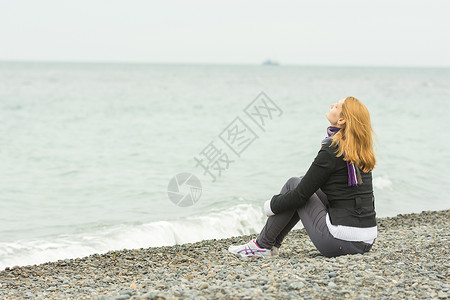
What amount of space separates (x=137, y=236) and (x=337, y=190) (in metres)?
3.97

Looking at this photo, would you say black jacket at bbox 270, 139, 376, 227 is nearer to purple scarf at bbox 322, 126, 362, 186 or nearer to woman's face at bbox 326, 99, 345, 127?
purple scarf at bbox 322, 126, 362, 186

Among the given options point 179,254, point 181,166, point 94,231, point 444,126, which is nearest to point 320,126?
point 444,126

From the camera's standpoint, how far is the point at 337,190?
13.8 ft

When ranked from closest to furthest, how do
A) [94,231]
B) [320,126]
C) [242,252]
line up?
[242,252] → [94,231] → [320,126]

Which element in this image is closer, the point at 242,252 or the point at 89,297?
the point at 89,297

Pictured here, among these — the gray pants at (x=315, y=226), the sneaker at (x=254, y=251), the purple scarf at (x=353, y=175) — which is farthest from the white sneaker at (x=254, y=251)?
the purple scarf at (x=353, y=175)

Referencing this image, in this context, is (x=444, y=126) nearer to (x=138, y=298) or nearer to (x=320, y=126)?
(x=320, y=126)

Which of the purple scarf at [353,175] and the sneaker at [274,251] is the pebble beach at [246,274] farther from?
the purple scarf at [353,175]

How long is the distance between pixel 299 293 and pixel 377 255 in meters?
1.36

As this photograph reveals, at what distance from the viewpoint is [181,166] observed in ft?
41.9

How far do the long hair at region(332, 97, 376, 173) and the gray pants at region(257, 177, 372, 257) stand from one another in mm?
546

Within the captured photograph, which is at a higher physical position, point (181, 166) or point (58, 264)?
point (58, 264)

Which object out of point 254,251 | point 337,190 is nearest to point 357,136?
point 337,190

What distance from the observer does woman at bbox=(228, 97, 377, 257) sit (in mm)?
4105
